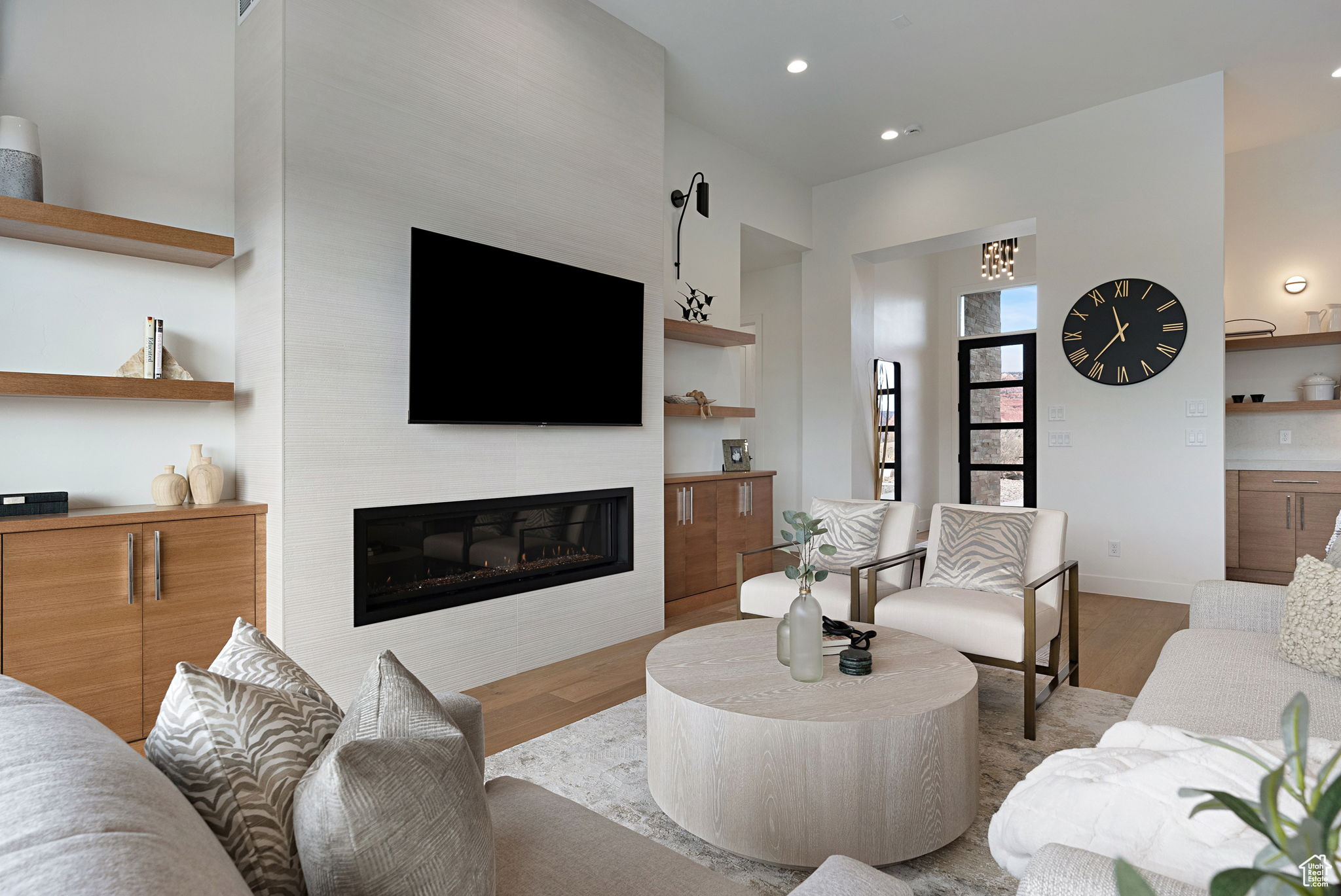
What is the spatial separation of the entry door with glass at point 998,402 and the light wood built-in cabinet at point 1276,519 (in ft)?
7.69

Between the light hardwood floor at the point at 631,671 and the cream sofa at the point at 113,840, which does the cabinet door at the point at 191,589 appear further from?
the cream sofa at the point at 113,840

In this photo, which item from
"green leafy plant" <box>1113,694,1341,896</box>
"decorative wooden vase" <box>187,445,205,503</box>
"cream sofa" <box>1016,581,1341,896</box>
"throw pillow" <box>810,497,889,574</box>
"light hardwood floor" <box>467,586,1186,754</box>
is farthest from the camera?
"throw pillow" <box>810,497,889,574</box>

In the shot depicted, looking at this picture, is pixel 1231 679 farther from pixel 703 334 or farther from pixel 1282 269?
pixel 1282 269

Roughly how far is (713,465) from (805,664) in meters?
3.20

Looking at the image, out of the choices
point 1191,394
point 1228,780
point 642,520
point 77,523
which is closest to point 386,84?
point 77,523

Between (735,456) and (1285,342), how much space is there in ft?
12.9

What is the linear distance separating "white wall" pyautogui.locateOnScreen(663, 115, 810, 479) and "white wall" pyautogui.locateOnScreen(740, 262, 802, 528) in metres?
1.30

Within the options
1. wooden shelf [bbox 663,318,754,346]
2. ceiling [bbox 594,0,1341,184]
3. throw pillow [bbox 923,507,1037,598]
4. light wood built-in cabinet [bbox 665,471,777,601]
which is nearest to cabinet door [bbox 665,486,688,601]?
light wood built-in cabinet [bbox 665,471,777,601]

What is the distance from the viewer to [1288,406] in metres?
4.88

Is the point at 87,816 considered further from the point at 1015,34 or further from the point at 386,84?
the point at 1015,34

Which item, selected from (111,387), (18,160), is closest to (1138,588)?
(111,387)

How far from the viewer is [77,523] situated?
7.43ft

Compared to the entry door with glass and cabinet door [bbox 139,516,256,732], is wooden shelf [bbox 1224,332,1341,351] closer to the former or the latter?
the entry door with glass

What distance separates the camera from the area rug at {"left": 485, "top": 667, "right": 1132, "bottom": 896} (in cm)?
180
